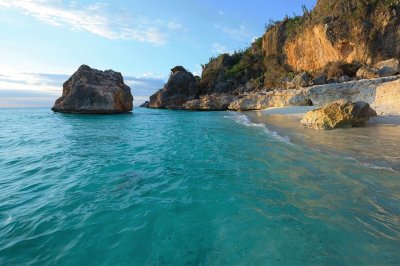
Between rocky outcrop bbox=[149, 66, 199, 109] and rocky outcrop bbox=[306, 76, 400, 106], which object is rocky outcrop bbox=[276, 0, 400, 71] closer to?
rocky outcrop bbox=[306, 76, 400, 106]

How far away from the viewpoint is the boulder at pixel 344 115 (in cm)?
1318

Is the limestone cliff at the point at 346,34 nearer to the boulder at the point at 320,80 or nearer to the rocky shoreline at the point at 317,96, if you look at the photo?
the boulder at the point at 320,80

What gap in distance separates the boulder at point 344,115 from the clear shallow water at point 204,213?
6325 mm

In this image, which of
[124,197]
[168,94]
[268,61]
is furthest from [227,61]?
[124,197]

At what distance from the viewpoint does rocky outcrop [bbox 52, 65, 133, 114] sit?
121 ft

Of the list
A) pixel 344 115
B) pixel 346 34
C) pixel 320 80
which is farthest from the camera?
pixel 346 34

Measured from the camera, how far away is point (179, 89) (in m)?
55.7

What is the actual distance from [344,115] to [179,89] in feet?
146

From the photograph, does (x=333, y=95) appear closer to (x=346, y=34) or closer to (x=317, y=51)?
(x=346, y=34)

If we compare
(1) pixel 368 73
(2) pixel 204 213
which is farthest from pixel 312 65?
(2) pixel 204 213

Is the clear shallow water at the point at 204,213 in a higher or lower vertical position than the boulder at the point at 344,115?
lower

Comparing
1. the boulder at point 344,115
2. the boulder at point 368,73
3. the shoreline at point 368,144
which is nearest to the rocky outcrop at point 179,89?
the boulder at point 368,73

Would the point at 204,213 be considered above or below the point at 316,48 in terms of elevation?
below

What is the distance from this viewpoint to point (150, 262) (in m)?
3.25
